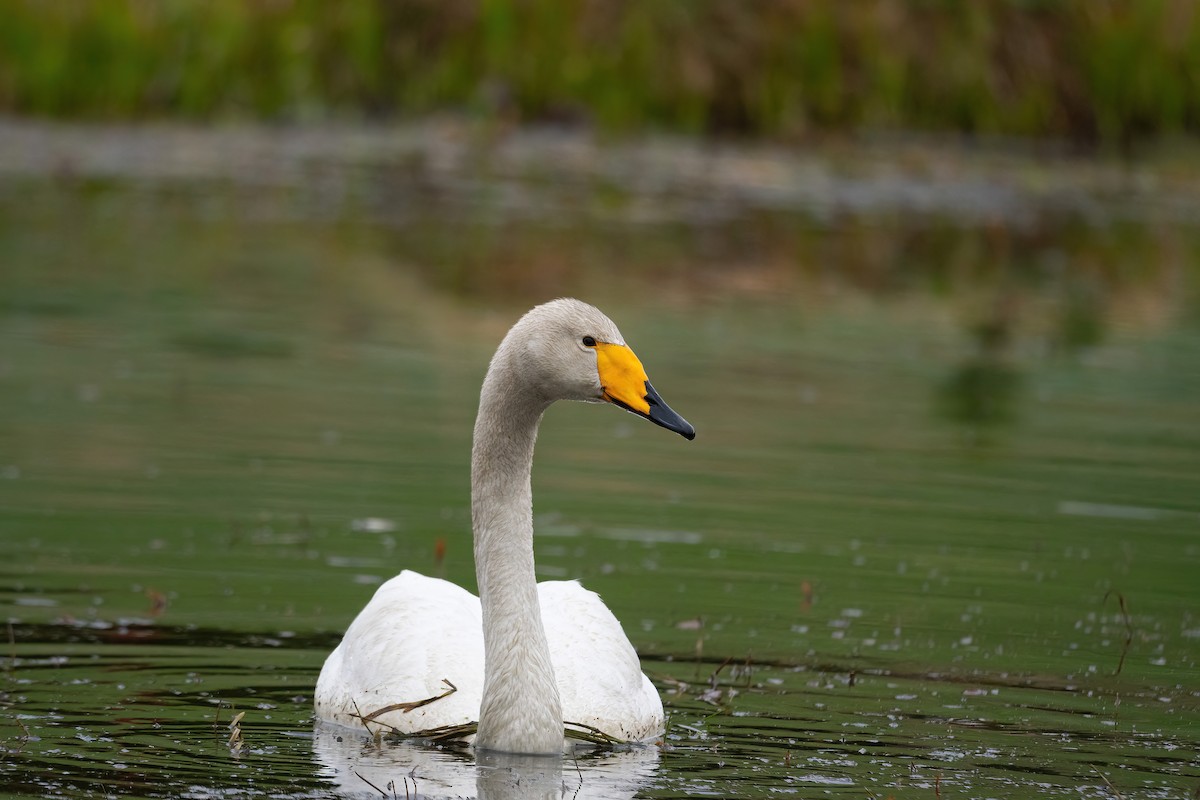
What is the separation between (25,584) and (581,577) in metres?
2.24

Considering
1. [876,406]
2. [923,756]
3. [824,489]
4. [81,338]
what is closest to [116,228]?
[81,338]

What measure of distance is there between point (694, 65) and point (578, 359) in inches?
779

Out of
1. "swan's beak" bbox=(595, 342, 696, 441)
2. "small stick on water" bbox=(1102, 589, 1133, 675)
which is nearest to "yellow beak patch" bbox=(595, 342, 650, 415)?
"swan's beak" bbox=(595, 342, 696, 441)

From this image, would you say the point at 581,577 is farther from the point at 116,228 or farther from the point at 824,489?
the point at 116,228

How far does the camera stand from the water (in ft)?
22.1

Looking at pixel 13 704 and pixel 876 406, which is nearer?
pixel 13 704

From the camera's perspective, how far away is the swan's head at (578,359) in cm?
679

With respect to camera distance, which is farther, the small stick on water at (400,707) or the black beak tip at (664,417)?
the small stick on water at (400,707)

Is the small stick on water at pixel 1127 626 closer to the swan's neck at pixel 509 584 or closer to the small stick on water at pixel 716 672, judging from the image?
the small stick on water at pixel 716 672

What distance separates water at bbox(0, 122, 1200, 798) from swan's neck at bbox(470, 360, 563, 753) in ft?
0.52

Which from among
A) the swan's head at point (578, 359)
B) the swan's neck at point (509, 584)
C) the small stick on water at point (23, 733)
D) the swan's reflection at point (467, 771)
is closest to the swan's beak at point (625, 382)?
the swan's head at point (578, 359)

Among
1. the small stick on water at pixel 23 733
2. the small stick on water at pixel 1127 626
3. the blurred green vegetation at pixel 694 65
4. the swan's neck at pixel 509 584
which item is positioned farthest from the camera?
the blurred green vegetation at pixel 694 65

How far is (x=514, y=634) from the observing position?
22.4 feet

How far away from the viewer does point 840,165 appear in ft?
83.8
